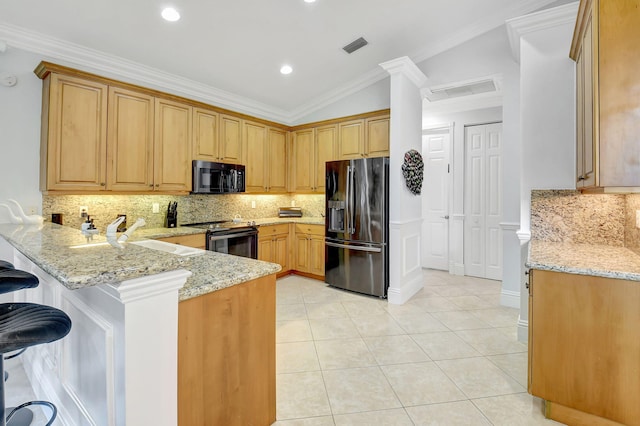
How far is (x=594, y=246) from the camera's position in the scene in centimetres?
223

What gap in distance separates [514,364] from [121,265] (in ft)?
8.93

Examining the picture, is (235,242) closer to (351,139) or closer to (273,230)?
(273,230)

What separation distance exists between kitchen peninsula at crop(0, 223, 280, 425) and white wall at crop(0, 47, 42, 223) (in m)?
1.60

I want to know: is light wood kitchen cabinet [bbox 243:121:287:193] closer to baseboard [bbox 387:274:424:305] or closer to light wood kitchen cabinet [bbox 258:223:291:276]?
light wood kitchen cabinet [bbox 258:223:291:276]

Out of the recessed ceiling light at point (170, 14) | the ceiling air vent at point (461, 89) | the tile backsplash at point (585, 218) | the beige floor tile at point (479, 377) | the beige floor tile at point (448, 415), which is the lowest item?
the beige floor tile at point (448, 415)

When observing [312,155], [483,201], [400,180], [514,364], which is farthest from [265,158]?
[514,364]

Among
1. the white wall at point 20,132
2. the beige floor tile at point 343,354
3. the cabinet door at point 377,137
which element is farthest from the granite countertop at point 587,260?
the white wall at point 20,132

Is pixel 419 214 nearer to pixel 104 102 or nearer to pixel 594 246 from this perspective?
pixel 594 246

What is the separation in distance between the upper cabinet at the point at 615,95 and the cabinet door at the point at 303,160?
12.2 ft

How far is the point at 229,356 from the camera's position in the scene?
4.60 ft

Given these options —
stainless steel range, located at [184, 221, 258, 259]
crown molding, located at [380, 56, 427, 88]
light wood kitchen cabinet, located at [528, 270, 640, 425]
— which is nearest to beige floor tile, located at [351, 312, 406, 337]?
light wood kitchen cabinet, located at [528, 270, 640, 425]

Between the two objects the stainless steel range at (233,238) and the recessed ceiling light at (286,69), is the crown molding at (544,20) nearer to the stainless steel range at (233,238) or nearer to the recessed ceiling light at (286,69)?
the recessed ceiling light at (286,69)

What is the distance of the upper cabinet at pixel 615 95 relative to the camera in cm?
158

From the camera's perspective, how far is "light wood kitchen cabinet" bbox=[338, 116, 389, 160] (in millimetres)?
4324
